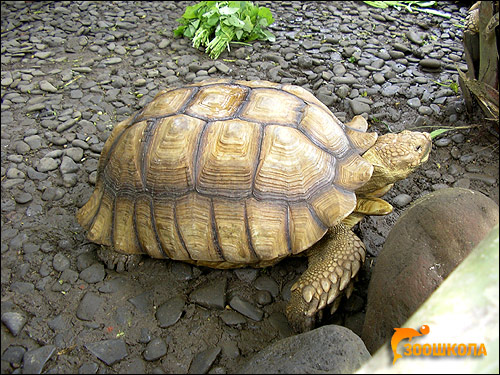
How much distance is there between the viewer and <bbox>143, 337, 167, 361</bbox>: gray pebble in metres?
2.10

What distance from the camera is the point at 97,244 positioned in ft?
8.70

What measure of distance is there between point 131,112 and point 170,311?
1945 millimetres

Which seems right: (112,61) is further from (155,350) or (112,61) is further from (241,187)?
(155,350)

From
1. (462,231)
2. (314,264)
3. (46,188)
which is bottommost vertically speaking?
(46,188)

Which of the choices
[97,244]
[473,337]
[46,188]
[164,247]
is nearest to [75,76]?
[46,188]

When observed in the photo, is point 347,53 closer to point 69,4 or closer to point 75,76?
point 75,76

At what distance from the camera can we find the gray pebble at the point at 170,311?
228 centimetres

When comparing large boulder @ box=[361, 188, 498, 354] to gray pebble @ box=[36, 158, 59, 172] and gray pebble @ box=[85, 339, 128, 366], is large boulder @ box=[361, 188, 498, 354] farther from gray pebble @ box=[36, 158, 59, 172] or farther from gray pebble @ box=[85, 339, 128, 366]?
gray pebble @ box=[36, 158, 59, 172]

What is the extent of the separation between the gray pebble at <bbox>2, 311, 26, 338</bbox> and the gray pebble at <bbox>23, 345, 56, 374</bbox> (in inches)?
Answer: 6.3

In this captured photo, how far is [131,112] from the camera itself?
3.68 m

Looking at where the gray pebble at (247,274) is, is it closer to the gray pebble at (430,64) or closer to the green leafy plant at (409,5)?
the gray pebble at (430,64)

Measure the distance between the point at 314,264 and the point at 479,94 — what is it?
176 cm

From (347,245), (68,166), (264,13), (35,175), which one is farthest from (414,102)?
(35,175)

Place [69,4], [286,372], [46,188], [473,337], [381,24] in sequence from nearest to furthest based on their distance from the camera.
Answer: [473,337]
[286,372]
[46,188]
[381,24]
[69,4]
